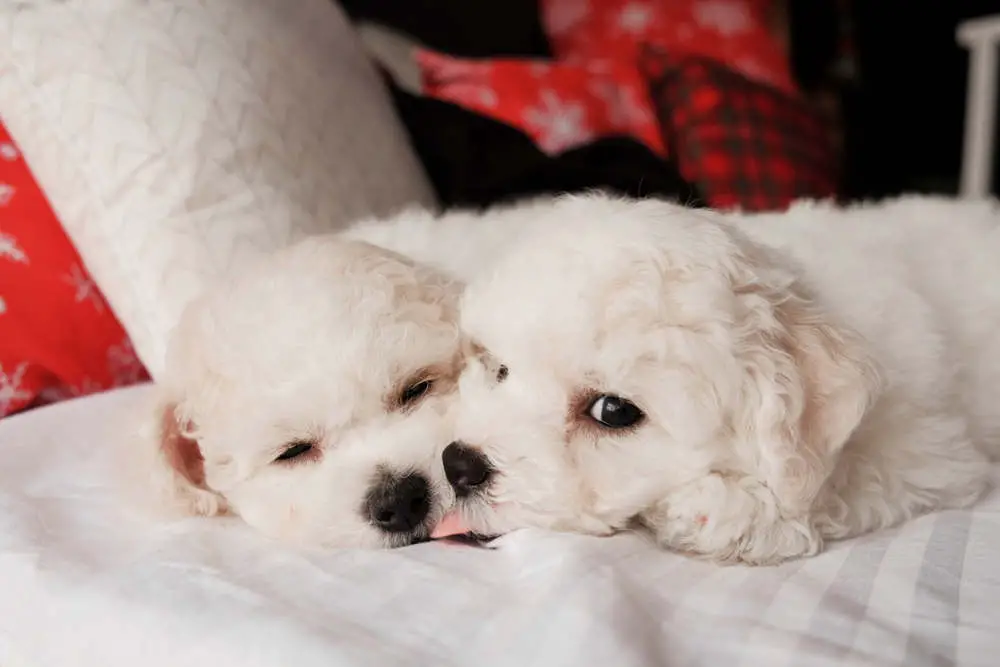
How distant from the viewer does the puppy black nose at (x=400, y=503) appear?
1148 mm

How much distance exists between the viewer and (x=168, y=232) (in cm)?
154

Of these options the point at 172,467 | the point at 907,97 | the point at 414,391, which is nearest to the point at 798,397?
the point at 414,391

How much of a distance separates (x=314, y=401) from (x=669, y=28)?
10.0 ft

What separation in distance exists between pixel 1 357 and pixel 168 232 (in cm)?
36

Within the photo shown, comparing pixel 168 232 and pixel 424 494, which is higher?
pixel 168 232

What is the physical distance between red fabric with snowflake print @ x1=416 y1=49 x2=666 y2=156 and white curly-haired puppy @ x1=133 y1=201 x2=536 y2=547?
1.24m

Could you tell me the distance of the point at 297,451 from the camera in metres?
1.26

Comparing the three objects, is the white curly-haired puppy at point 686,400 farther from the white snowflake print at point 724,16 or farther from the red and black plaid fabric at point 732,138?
the white snowflake print at point 724,16

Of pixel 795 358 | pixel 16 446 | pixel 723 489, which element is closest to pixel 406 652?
pixel 723 489

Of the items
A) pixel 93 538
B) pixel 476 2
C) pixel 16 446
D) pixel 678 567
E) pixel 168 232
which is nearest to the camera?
pixel 678 567

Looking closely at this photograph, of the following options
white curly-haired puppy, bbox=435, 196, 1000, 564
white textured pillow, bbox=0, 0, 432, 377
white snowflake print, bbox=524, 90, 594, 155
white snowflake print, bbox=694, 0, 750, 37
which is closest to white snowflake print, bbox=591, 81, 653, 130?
white snowflake print, bbox=524, 90, 594, 155

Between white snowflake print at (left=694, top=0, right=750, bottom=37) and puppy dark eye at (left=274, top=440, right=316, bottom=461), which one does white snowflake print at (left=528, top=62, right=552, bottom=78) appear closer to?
white snowflake print at (left=694, top=0, right=750, bottom=37)

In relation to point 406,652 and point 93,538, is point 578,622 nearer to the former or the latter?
point 406,652

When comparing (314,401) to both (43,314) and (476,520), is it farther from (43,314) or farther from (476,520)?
(43,314)
